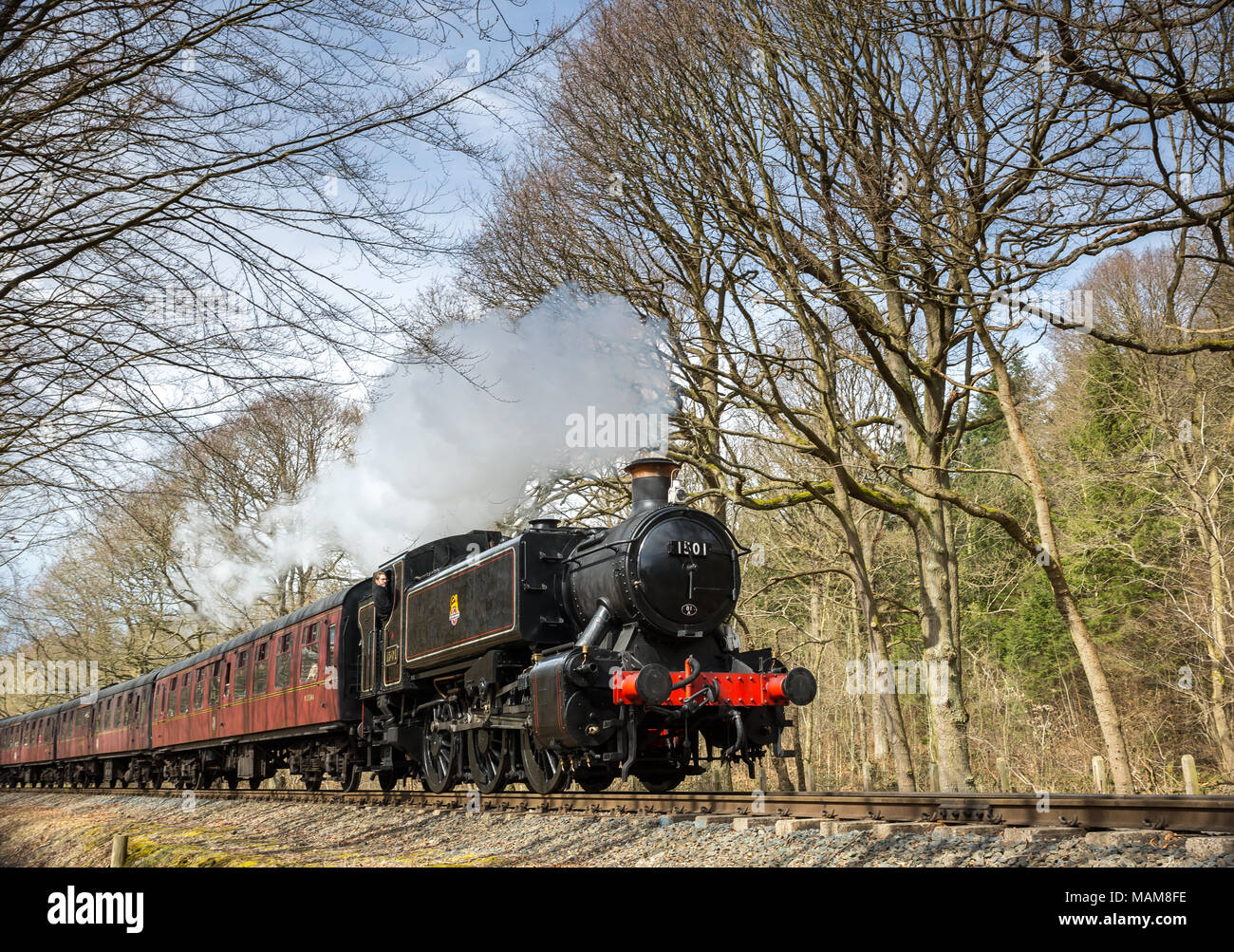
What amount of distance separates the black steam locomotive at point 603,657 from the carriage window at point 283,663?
15.1 ft

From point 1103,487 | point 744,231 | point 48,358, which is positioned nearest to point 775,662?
point 744,231

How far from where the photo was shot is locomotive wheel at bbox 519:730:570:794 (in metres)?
11.0

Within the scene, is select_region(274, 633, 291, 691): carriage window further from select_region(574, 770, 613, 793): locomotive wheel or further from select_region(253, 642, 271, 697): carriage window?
select_region(574, 770, 613, 793): locomotive wheel

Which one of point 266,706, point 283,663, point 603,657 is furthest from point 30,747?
Result: point 603,657

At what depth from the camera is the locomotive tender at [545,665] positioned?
986 centimetres

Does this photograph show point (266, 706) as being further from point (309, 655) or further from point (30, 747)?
point (30, 747)

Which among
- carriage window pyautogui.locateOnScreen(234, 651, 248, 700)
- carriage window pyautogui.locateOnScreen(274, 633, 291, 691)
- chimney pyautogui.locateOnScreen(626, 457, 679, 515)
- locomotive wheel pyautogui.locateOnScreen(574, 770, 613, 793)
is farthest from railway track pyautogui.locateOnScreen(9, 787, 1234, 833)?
carriage window pyautogui.locateOnScreen(234, 651, 248, 700)

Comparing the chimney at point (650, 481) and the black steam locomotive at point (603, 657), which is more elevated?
the chimney at point (650, 481)

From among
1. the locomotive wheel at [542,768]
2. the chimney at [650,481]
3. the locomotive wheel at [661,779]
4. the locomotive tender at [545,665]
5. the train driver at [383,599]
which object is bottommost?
the locomotive wheel at [661,779]

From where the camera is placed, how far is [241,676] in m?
18.7

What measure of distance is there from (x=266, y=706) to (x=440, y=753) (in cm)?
530

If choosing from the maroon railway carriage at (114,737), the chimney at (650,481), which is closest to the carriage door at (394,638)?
the chimney at (650,481)

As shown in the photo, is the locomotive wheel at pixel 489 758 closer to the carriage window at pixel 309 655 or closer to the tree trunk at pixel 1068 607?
the carriage window at pixel 309 655
